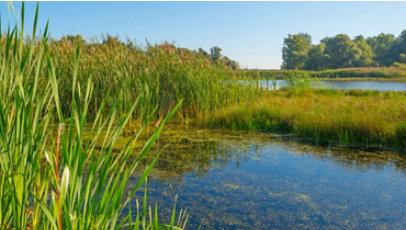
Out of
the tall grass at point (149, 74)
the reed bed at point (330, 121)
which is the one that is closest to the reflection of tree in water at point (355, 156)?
the reed bed at point (330, 121)

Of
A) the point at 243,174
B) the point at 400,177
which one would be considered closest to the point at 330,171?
the point at 400,177

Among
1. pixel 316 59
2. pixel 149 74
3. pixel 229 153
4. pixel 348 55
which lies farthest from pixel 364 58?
pixel 229 153

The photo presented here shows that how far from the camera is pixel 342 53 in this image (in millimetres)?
48281

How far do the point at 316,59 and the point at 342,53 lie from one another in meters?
3.90

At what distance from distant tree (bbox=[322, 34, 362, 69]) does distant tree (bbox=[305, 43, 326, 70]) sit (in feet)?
2.59

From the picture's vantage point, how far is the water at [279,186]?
2256mm

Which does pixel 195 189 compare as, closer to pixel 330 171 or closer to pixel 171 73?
pixel 330 171

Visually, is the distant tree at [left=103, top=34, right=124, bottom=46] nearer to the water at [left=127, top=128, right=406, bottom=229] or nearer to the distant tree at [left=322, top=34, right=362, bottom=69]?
the water at [left=127, top=128, right=406, bottom=229]

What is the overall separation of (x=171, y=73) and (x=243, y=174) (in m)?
3.08

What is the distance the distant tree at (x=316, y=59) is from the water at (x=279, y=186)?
48.4 metres

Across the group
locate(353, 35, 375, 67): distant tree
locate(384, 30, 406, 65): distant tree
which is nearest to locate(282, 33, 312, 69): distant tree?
locate(353, 35, 375, 67): distant tree

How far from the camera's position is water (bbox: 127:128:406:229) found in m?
2.26

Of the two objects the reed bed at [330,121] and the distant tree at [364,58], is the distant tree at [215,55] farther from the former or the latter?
the distant tree at [364,58]

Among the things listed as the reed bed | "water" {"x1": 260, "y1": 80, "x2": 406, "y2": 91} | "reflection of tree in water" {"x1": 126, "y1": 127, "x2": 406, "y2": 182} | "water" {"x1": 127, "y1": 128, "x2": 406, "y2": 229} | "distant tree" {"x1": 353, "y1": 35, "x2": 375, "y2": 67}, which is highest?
"distant tree" {"x1": 353, "y1": 35, "x2": 375, "y2": 67}
